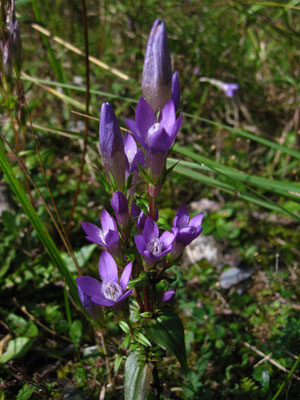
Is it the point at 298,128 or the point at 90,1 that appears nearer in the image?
the point at 298,128

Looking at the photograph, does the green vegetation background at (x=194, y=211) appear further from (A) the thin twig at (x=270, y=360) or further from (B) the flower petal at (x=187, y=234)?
(B) the flower petal at (x=187, y=234)

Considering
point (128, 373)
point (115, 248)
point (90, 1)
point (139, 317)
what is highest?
point (90, 1)

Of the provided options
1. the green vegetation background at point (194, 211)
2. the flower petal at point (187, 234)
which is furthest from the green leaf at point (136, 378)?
the flower petal at point (187, 234)

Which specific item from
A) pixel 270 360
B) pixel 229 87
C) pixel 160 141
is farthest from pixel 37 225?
pixel 229 87

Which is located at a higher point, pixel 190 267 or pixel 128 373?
pixel 128 373

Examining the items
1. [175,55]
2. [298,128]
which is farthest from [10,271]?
[298,128]

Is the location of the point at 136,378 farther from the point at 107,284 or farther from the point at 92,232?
the point at 92,232

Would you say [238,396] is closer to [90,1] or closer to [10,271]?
[10,271]
